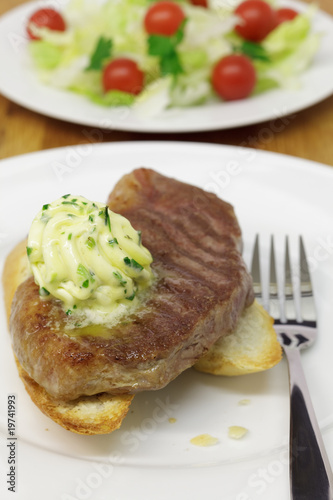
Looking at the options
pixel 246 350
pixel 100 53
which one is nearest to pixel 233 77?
pixel 100 53

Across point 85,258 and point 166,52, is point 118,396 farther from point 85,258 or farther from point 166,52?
point 166,52

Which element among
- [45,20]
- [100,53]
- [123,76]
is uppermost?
[45,20]

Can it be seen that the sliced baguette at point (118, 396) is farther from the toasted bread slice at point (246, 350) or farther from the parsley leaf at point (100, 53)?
the parsley leaf at point (100, 53)

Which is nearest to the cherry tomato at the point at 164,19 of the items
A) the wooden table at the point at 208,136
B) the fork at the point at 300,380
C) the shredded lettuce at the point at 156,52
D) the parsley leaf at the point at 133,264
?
the shredded lettuce at the point at 156,52

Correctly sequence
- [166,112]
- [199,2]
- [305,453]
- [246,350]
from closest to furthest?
[305,453] → [246,350] → [166,112] → [199,2]

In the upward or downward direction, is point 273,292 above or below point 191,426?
above

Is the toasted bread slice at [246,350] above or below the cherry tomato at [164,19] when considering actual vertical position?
below

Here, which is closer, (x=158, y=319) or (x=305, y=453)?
(x=305, y=453)
